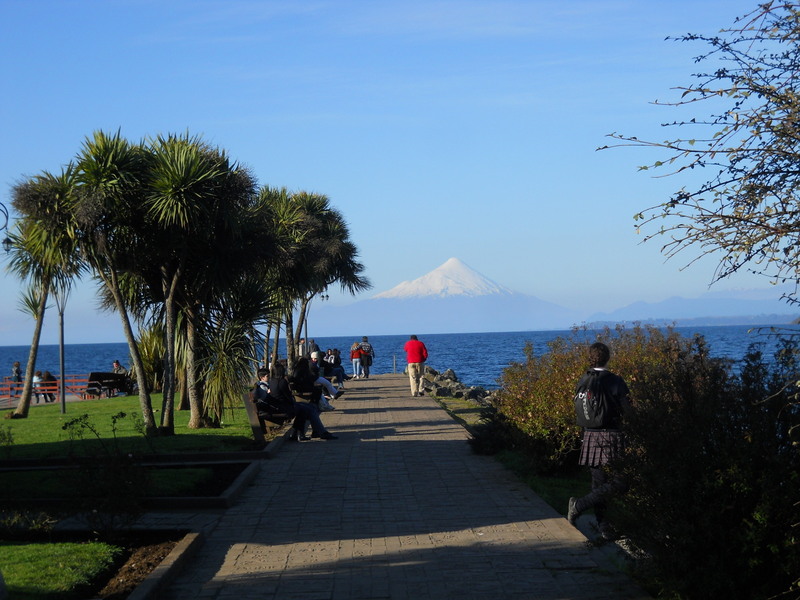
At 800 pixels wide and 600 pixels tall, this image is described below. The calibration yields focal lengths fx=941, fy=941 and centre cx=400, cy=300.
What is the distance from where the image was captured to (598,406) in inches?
334

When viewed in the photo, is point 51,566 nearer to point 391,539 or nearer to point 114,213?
point 391,539

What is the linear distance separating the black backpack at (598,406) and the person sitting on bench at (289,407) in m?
8.72

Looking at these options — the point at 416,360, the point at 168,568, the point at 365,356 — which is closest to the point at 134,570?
the point at 168,568

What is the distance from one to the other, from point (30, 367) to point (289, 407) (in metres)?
10.2

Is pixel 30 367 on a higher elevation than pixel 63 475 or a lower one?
higher

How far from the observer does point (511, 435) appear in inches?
515

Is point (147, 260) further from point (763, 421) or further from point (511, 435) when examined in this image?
point (763, 421)

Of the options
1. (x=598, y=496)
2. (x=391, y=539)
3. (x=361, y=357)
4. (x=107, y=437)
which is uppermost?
(x=361, y=357)

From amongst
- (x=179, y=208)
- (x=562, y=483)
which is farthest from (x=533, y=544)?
(x=179, y=208)

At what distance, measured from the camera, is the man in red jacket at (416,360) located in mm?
28062

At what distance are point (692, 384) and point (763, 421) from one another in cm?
69

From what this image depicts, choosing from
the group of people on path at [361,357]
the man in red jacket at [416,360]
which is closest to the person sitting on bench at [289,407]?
the man in red jacket at [416,360]

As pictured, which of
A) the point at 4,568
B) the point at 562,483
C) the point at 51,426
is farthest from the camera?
the point at 51,426

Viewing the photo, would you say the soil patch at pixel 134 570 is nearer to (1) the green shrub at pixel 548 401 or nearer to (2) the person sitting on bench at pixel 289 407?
(1) the green shrub at pixel 548 401
